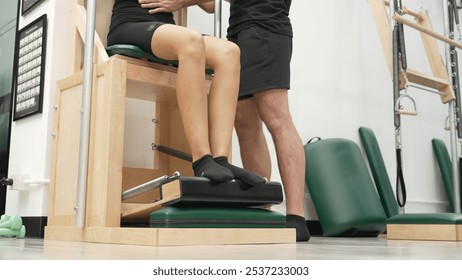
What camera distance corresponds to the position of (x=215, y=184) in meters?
1.59

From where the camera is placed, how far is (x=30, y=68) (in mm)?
2516

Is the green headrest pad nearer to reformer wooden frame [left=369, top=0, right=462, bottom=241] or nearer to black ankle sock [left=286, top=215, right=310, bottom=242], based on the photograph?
reformer wooden frame [left=369, top=0, right=462, bottom=241]

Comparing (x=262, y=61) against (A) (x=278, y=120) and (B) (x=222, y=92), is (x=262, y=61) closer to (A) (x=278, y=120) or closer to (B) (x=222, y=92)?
(A) (x=278, y=120)

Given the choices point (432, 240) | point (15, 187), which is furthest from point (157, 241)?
point (432, 240)

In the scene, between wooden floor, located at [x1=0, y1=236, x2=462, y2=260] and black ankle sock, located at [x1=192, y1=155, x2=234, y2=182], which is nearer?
→ wooden floor, located at [x1=0, y1=236, x2=462, y2=260]

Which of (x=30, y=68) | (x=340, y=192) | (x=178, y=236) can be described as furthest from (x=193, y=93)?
(x=340, y=192)

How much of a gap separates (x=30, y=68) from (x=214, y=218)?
1393 millimetres

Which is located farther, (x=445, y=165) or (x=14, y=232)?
(x=445, y=165)

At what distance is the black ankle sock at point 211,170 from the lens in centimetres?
158

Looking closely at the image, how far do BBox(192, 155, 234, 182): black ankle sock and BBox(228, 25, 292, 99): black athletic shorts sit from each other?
514 mm

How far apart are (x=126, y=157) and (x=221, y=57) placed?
81cm

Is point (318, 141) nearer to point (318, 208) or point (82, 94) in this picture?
point (318, 208)

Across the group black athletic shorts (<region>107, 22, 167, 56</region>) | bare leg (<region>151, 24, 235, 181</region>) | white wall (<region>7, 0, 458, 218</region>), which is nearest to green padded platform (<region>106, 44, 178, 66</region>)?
black athletic shorts (<region>107, 22, 167, 56</region>)

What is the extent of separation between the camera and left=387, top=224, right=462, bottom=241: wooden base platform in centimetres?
233
